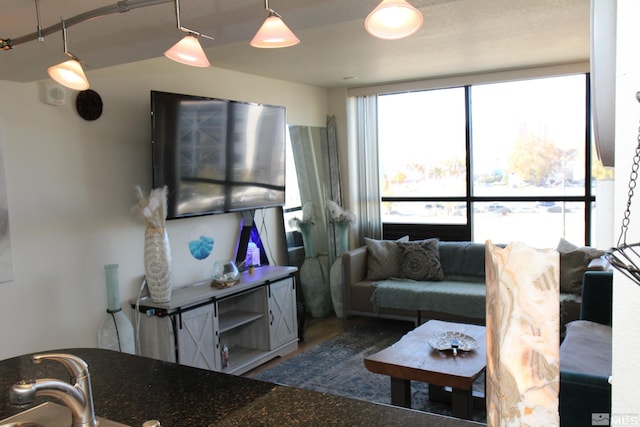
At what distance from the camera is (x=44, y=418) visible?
1419mm

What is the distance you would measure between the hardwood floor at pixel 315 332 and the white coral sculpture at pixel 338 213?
104 centimetres

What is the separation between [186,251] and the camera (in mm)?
4117

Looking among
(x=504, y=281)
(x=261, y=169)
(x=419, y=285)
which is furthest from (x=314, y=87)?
(x=504, y=281)

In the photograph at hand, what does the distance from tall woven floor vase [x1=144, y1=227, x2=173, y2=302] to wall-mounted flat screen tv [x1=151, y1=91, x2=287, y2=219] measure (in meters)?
0.21

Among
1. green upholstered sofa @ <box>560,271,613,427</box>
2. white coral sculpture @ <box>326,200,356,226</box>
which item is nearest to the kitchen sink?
green upholstered sofa @ <box>560,271,613,427</box>

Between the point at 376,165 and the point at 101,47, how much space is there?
12.7ft

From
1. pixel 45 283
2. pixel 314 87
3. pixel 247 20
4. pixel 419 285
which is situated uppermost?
pixel 314 87

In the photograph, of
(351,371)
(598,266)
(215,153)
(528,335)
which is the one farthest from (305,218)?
(528,335)

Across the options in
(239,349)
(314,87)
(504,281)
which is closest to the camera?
(504,281)

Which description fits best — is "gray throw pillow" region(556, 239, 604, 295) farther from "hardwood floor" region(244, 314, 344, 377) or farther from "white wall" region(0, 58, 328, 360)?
"white wall" region(0, 58, 328, 360)

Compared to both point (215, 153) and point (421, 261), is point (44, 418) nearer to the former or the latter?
point (215, 153)

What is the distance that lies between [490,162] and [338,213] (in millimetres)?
1677

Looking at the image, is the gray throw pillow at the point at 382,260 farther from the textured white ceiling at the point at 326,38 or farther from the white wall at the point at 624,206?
the white wall at the point at 624,206

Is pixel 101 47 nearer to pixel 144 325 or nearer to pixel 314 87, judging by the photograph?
pixel 144 325
